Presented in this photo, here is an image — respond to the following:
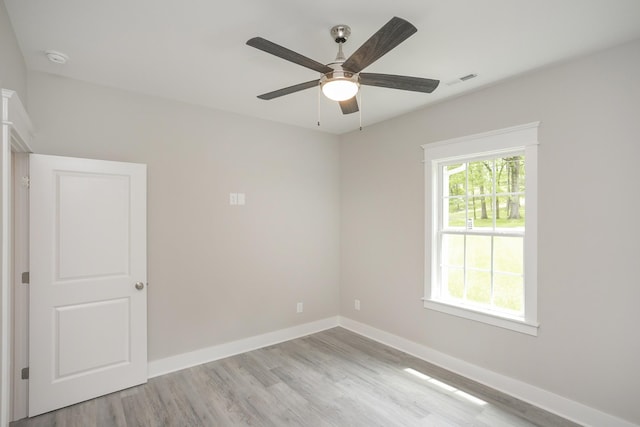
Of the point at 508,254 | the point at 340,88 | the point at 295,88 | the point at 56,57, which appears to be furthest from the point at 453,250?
the point at 56,57

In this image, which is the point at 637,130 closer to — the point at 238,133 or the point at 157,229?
the point at 238,133

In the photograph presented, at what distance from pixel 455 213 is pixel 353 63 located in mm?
2155

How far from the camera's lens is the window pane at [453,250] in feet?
10.8

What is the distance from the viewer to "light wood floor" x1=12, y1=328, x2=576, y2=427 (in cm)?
244

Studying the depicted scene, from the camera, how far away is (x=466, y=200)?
3.25 metres

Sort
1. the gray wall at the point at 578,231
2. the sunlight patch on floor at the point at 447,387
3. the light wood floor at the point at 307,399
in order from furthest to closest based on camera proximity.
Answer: the sunlight patch on floor at the point at 447,387 → the light wood floor at the point at 307,399 → the gray wall at the point at 578,231

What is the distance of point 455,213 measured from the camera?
11.0 feet

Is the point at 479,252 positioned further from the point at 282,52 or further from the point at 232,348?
the point at 232,348

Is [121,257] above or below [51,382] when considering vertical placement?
above

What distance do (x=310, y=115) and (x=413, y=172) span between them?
4.50 feet

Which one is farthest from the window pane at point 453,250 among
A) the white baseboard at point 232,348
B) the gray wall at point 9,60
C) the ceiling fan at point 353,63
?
the gray wall at point 9,60

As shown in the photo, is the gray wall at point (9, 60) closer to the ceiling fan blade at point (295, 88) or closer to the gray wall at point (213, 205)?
the gray wall at point (213, 205)

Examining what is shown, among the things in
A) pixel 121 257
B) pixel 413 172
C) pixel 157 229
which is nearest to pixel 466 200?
pixel 413 172

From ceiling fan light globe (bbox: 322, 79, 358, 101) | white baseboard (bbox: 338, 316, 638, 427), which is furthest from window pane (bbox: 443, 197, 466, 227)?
ceiling fan light globe (bbox: 322, 79, 358, 101)
